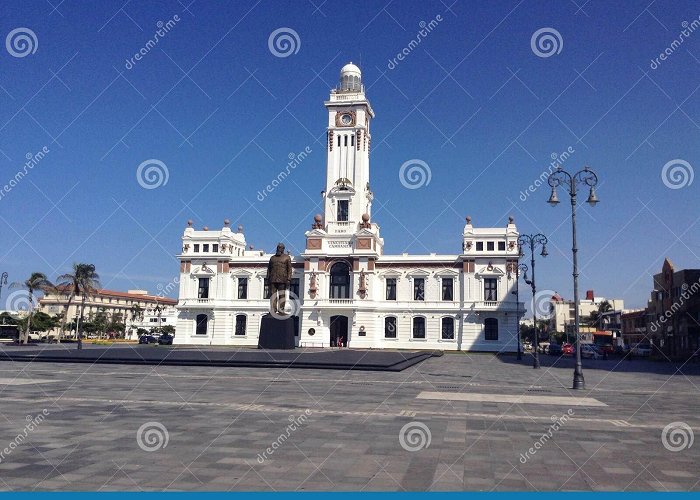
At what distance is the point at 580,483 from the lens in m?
7.10

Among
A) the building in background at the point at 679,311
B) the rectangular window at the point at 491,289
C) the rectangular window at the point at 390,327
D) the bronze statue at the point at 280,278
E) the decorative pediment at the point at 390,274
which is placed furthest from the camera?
the decorative pediment at the point at 390,274

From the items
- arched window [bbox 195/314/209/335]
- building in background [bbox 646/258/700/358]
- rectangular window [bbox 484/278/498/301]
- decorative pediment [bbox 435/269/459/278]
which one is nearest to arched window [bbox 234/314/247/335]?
arched window [bbox 195/314/209/335]

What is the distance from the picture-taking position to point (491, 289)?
54594 millimetres

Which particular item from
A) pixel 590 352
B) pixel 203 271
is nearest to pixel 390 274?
pixel 203 271

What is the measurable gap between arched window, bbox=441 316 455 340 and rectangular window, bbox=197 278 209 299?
83.5ft

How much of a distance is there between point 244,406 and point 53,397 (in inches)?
213

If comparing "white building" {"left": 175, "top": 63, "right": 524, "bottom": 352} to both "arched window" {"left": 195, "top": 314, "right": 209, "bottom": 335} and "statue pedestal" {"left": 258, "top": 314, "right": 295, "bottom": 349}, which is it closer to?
"arched window" {"left": 195, "top": 314, "right": 209, "bottom": 335}

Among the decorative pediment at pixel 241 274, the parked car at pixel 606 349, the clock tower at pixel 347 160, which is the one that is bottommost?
the parked car at pixel 606 349

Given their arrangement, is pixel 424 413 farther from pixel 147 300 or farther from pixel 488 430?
pixel 147 300

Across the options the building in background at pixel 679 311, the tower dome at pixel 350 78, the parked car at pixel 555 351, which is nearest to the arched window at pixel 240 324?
the tower dome at pixel 350 78

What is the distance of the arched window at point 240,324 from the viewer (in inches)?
2323

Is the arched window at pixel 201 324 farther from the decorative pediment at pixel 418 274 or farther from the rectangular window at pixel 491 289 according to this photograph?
the rectangular window at pixel 491 289

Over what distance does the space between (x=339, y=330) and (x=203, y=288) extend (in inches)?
632

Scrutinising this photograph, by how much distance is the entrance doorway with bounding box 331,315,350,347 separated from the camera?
2192 inches
